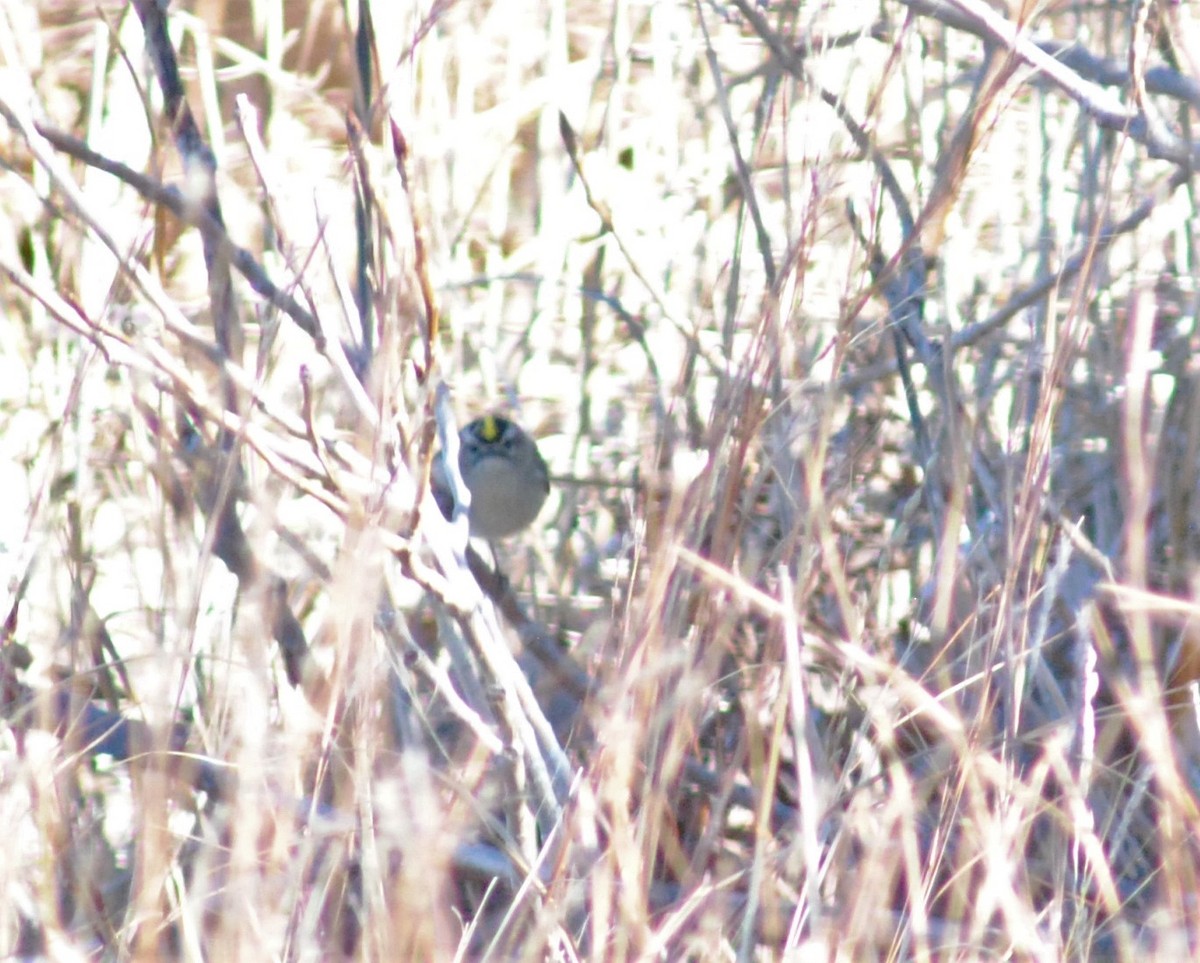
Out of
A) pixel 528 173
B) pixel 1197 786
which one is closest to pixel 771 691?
pixel 1197 786

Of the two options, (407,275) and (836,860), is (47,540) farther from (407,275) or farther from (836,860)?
(836,860)

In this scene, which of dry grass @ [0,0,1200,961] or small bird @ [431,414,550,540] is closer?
dry grass @ [0,0,1200,961]

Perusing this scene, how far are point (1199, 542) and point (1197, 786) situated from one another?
51 centimetres

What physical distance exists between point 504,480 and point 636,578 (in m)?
2.07

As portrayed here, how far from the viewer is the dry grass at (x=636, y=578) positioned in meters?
1.22

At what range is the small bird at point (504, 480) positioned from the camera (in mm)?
3359

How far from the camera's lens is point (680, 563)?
1408 mm

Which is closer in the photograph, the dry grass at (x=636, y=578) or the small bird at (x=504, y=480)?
the dry grass at (x=636, y=578)

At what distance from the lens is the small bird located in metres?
3.36

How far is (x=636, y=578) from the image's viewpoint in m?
1.34

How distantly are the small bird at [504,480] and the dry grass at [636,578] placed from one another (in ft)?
0.69

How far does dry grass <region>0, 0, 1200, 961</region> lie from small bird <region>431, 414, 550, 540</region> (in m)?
0.21

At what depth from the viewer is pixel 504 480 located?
11.1ft

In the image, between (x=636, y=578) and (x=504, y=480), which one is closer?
(x=636, y=578)
